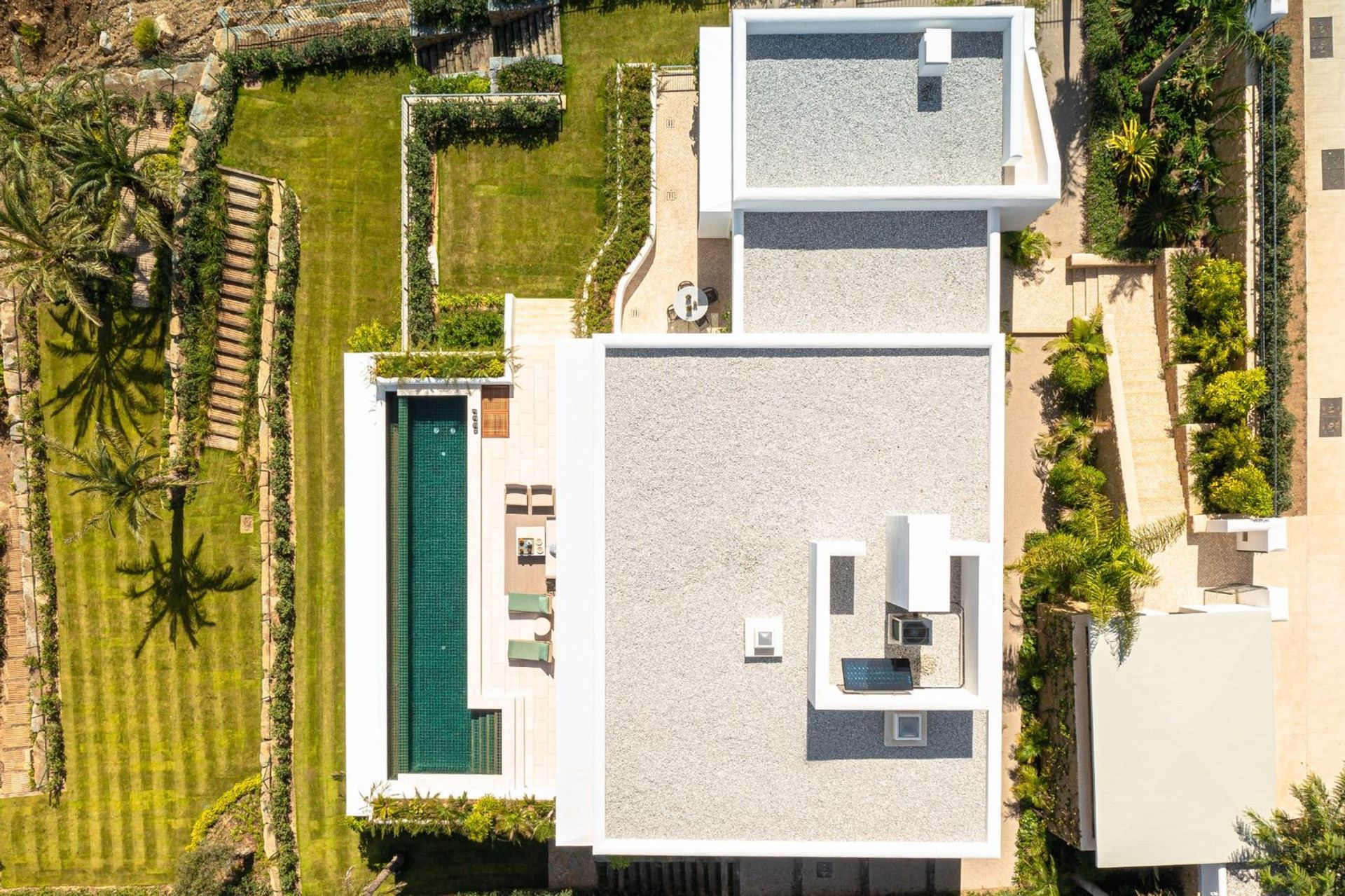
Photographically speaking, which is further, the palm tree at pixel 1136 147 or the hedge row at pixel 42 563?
the hedge row at pixel 42 563

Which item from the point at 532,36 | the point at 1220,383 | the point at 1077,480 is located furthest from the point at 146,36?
the point at 1220,383

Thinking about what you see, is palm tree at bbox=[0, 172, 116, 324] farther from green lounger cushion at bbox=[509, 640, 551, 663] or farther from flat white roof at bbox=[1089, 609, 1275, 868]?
flat white roof at bbox=[1089, 609, 1275, 868]

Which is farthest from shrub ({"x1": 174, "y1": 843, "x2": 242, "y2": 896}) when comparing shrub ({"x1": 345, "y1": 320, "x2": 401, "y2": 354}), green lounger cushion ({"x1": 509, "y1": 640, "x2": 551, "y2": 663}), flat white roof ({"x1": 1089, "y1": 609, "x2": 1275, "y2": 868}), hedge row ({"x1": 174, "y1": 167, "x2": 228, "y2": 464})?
flat white roof ({"x1": 1089, "y1": 609, "x2": 1275, "y2": 868})

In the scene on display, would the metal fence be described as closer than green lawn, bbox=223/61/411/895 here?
Yes

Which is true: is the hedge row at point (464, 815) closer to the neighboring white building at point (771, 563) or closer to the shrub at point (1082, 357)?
the neighboring white building at point (771, 563)

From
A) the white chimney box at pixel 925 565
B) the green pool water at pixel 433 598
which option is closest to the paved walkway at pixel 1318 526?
the white chimney box at pixel 925 565

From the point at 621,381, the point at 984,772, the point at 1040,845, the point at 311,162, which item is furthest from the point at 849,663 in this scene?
the point at 311,162

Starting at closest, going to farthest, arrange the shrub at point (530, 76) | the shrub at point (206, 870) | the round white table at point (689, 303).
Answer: the round white table at point (689, 303)
the shrub at point (206, 870)
the shrub at point (530, 76)
